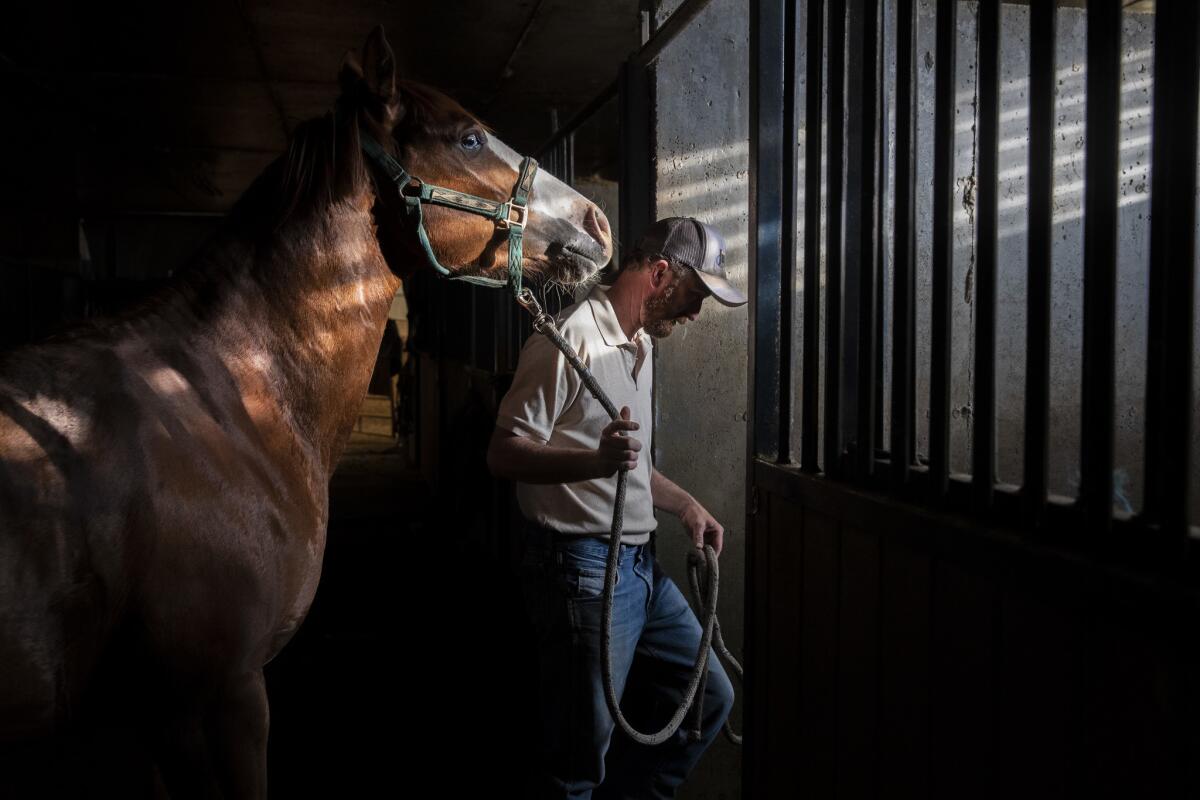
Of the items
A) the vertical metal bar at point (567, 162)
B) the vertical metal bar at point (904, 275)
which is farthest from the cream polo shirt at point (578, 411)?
the vertical metal bar at point (567, 162)

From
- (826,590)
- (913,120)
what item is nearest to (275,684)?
(826,590)

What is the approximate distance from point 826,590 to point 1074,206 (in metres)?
2.10

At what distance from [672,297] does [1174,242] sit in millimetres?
1294

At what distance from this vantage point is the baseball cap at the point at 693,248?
1936 millimetres

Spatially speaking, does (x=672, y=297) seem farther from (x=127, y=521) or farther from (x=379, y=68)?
(x=127, y=521)

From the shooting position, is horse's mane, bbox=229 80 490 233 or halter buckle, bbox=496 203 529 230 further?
halter buckle, bbox=496 203 529 230

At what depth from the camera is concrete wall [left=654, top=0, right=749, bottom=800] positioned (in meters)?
2.52

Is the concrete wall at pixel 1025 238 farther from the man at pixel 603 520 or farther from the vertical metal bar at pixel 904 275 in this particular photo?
the vertical metal bar at pixel 904 275

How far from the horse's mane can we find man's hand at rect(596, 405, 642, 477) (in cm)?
75

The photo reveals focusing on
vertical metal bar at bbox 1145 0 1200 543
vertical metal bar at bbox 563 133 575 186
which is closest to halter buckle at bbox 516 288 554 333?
vertical metal bar at bbox 1145 0 1200 543

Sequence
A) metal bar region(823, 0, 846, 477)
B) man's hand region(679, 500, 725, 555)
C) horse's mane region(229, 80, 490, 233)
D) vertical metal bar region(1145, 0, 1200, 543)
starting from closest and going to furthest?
vertical metal bar region(1145, 0, 1200, 543), metal bar region(823, 0, 846, 477), horse's mane region(229, 80, 490, 233), man's hand region(679, 500, 725, 555)

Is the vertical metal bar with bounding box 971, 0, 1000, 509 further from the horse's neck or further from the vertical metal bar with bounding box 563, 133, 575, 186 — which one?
the vertical metal bar with bounding box 563, 133, 575, 186

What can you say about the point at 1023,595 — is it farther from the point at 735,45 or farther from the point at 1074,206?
the point at 1074,206

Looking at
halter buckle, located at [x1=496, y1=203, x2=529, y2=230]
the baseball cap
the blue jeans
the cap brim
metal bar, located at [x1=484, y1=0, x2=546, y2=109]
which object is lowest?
the blue jeans
